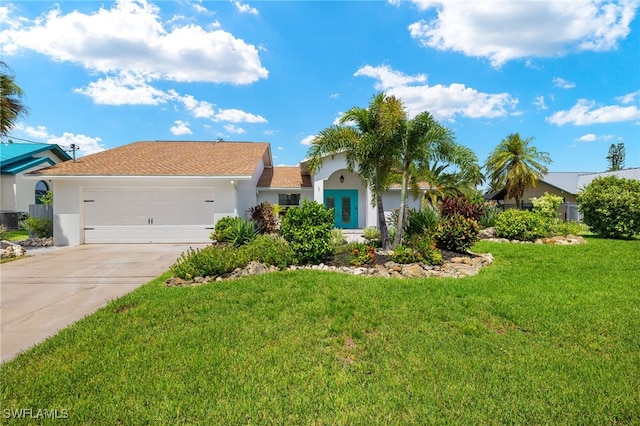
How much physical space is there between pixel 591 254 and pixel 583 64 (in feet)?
27.6

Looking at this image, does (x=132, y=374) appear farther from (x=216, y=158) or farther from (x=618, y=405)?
(x=216, y=158)

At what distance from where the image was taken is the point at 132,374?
3041 mm

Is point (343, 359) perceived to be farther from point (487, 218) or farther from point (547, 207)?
point (547, 207)

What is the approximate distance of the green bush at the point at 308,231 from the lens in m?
7.55

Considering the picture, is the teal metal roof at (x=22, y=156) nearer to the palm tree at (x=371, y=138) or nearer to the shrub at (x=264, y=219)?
the shrub at (x=264, y=219)

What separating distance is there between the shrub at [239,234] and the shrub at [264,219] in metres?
3.45

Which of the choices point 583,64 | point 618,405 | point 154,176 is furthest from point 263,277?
point 583,64

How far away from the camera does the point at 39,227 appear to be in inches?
517

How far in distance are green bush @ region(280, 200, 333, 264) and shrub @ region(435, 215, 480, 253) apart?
3.61 meters

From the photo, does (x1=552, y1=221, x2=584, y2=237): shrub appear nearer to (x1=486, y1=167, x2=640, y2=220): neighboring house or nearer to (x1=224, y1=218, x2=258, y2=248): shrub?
(x1=486, y1=167, x2=640, y2=220): neighboring house

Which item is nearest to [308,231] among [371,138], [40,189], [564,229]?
[371,138]

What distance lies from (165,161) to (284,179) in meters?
6.47

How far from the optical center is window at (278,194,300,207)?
17328mm

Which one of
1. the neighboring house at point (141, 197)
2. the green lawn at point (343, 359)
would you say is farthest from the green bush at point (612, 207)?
the neighboring house at point (141, 197)
